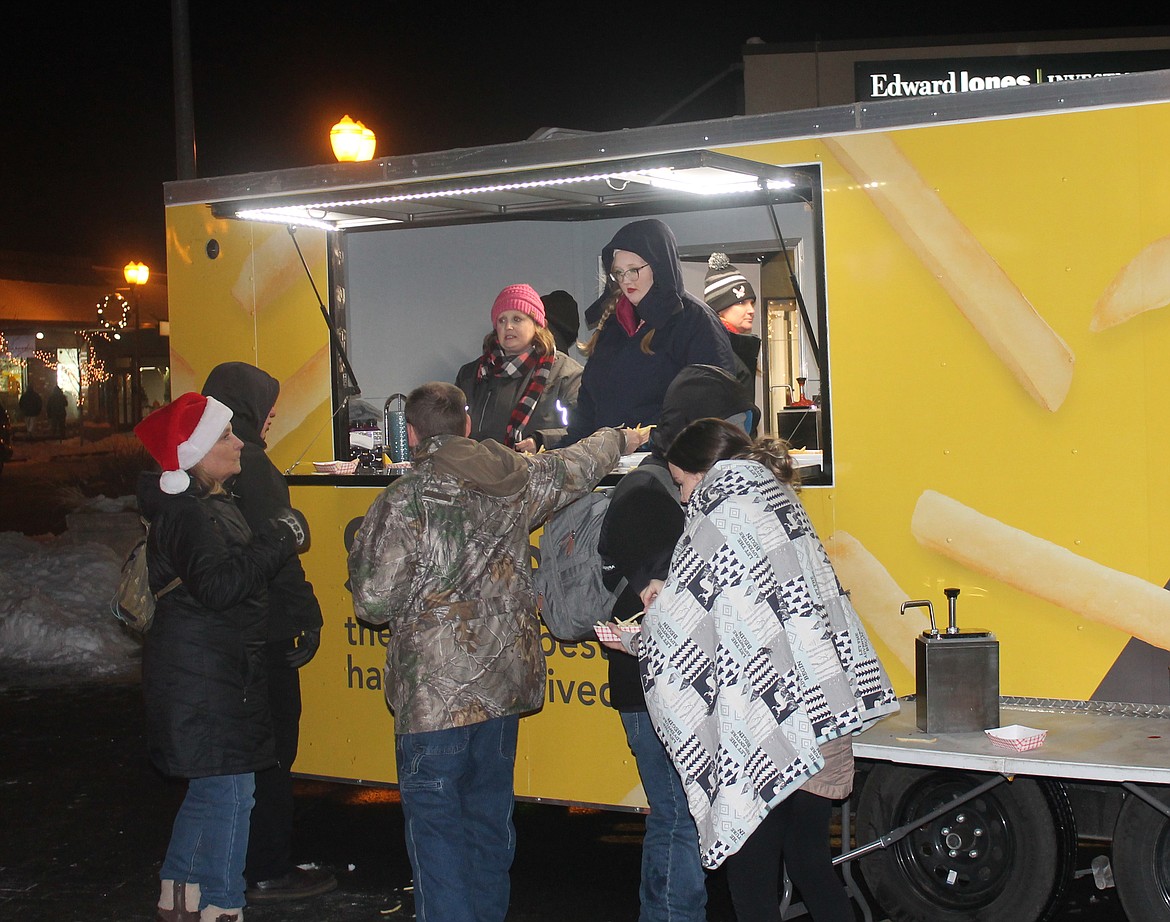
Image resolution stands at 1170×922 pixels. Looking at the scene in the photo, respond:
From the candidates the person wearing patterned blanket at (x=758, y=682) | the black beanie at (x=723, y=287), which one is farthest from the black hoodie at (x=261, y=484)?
the black beanie at (x=723, y=287)

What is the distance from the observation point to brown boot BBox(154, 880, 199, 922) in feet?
14.0

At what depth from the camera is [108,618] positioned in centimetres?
1006

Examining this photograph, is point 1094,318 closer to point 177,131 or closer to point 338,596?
point 338,596

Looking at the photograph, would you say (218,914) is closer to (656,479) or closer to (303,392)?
(656,479)

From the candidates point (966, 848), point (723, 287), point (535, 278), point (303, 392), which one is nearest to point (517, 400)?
point (303, 392)

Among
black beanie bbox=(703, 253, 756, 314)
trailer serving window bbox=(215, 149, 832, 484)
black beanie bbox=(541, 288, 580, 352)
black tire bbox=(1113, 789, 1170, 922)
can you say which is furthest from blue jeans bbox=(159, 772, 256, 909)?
black beanie bbox=(541, 288, 580, 352)

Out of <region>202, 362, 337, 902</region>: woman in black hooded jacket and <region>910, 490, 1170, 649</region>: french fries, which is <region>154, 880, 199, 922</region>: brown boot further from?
<region>910, 490, 1170, 649</region>: french fries

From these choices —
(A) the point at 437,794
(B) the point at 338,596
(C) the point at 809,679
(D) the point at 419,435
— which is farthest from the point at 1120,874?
(B) the point at 338,596

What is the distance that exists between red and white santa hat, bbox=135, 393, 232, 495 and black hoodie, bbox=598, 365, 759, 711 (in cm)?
141

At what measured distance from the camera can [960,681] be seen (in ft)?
12.7

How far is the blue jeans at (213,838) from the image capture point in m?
4.23

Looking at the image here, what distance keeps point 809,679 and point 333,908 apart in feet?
8.22

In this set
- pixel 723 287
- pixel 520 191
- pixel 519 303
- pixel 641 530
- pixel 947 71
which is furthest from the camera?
pixel 947 71

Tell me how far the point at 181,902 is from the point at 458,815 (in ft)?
3.78
